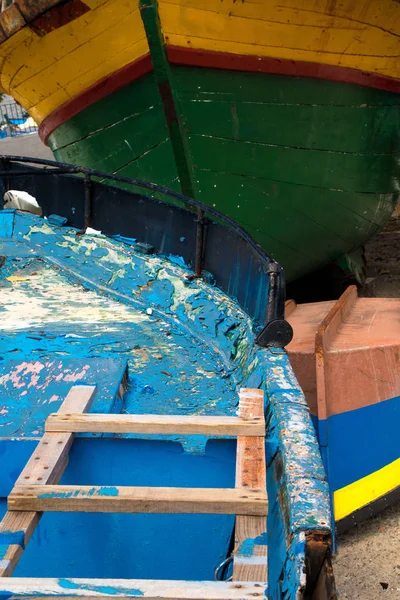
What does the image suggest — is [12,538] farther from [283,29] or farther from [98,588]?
[283,29]

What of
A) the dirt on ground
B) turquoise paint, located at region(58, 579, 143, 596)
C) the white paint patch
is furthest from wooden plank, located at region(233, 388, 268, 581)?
the dirt on ground

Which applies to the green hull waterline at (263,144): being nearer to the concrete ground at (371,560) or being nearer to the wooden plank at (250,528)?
the concrete ground at (371,560)

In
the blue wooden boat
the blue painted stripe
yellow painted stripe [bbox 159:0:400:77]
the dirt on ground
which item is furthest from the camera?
yellow painted stripe [bbox 159:0:400:77]

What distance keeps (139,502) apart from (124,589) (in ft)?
1.00

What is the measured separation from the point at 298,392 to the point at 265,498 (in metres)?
0.73

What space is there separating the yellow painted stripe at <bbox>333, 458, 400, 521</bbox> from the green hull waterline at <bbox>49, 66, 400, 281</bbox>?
3276mm

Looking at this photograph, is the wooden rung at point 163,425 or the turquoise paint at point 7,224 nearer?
the wooden rung at point 163,425

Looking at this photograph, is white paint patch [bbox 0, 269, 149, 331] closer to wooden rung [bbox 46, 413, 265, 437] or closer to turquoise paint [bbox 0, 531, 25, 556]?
wooden rung [bbox 46, 413, 265, 437]

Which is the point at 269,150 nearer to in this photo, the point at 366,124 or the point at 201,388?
the point at 366,124

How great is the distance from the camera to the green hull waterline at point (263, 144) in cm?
615

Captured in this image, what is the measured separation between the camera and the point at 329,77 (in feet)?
20.7

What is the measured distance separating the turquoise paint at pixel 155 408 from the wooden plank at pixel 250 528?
4 centimetres

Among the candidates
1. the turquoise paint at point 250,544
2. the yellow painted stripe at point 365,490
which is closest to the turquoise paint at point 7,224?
the yellow painted stripe at point 365,490

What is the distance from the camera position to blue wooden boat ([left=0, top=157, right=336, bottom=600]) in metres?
1.63
